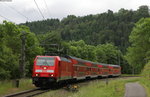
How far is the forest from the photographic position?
48538 mm

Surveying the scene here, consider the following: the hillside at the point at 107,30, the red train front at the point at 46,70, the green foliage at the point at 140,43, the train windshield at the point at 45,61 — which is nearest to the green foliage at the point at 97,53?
the green foliage at the point at 140,43

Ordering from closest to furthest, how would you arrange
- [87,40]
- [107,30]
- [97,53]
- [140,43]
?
[140,43] < [97,53] < [87,40] < [107,30]

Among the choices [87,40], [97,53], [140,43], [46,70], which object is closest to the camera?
[46,70]

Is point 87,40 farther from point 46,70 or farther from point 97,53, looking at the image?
point 46,70

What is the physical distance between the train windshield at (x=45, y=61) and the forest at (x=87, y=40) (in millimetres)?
2291

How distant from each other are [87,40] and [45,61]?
5715 inches

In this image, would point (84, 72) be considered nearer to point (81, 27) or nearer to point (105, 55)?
point (105, 55)

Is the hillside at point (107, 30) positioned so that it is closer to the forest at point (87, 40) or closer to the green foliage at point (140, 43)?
the forest at point (87, 40)

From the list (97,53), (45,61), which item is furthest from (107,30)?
(45,61)

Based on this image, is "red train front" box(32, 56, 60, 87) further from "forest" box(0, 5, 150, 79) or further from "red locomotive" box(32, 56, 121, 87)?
"forest" box(0, 5, 150, 79)

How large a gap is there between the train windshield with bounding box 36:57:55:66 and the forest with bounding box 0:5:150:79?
7.52ft

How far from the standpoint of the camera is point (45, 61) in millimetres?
24438

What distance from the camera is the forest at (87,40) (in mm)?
48538

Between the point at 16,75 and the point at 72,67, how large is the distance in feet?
77.2
